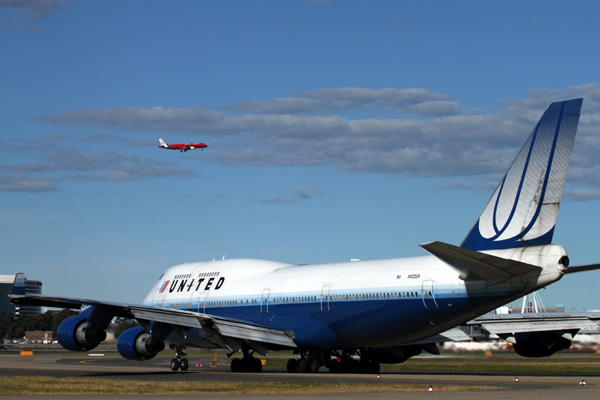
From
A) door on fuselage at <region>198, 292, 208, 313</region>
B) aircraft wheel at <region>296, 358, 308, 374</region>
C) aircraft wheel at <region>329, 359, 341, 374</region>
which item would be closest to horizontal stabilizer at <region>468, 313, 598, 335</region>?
aircraft wheel at <region>329, 359, 341, 374</region>

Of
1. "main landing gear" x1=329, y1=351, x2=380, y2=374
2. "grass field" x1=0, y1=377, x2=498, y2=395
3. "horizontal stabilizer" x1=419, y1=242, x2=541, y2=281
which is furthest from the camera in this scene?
"main landing gear" x1=329, y1=351, x2=380, y2=374

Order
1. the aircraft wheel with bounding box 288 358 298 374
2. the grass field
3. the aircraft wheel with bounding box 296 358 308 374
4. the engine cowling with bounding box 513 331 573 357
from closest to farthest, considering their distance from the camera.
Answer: the grass field, the engine cowling with bounding box 513 331 573 357, the aircraft wheel with bounding box 296 358 308 374, the aircraft wheel with bounding box 288 358 298 374

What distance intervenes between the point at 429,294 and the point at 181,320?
904 cm

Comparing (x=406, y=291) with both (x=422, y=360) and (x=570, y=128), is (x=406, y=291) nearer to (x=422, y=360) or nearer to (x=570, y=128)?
(x=570, y=128)

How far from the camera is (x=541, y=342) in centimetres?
2873

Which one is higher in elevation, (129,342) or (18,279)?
(18,279)

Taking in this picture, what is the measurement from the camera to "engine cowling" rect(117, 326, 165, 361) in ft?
94.3

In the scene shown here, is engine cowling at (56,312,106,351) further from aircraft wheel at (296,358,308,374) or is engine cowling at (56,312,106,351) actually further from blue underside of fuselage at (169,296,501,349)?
aircraft wheel at (296,358,308,374)

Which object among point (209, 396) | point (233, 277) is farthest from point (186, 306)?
point (209, 396)

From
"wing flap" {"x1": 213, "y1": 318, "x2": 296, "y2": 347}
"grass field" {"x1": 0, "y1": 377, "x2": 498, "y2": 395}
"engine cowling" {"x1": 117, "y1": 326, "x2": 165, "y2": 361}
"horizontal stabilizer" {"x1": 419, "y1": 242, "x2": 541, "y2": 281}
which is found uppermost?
"horizontal stabilizer" {"x1": 419, "y1": 242, "x2": 541, "y2": 281}

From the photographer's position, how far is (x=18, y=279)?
29875 mm

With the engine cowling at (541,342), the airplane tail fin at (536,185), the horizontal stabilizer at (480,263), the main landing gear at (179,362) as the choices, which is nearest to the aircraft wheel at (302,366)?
the main landing gear at (179,362)

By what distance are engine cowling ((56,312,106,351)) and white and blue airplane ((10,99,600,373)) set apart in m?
0.04

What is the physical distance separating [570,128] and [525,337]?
1100cm
